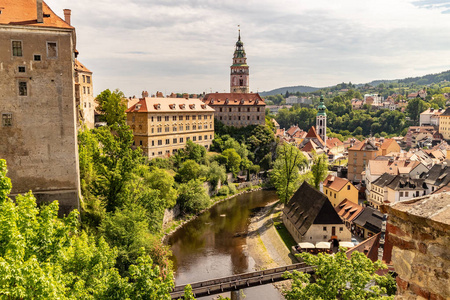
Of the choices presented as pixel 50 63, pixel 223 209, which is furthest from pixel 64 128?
pixel 223 209

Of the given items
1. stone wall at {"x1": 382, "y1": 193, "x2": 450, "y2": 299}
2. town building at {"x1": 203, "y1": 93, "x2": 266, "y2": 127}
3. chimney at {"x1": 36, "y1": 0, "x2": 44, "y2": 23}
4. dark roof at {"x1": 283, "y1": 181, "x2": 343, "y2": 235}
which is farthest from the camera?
town building at {"x1": 203, "y1": 93, "x2": 266, "y2": 127}

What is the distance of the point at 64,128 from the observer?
836 inches

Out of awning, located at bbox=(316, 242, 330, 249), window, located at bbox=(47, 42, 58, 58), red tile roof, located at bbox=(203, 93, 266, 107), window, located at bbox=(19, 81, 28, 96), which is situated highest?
window, located at bbox=(47, 42, 58, 58)

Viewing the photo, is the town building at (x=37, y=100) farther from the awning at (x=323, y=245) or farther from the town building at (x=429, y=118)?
the town building at (x=429, y=118)

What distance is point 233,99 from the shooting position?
69625 mm

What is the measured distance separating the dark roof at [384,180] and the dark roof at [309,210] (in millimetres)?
12052

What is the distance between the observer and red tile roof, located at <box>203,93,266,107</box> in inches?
2702

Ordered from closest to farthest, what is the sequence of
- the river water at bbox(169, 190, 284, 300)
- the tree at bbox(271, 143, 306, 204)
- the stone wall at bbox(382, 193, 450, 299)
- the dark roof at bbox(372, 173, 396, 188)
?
the stone wall at bbox(382, 193, 450, 299) → the river water at bbox(169, 190, 284, 300) → the tree at bbox(271, 143, 306, 204) → the dark roof at bbox(372, 173, 396, 188)

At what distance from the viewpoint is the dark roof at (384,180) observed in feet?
136

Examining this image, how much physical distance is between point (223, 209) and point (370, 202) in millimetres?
18603

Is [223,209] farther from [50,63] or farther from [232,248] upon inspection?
[50,63]

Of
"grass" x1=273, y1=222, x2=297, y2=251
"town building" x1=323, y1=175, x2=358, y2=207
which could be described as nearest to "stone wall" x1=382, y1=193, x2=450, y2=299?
"grass" x1=273, y1=222, x2=297, y2=251

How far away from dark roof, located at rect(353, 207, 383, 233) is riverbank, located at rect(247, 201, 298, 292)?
7.47 m

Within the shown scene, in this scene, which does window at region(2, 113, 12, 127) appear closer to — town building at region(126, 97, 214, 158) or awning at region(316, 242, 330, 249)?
awning at region(316, 242, 330, 249)
